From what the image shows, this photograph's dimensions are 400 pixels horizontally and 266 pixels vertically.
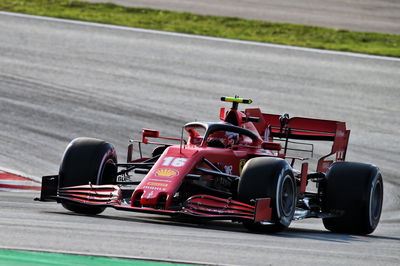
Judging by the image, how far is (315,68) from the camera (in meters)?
23.4

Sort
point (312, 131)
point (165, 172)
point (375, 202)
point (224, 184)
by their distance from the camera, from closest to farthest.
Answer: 1. point (165, 172)
2. point (224, 184)
3. point (375, 202)
4. point (312, 131)

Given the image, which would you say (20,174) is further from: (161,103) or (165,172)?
(161,103)

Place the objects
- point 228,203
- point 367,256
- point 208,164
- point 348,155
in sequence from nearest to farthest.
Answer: point 367,256 < point 228,203 < point 208,164 < point 348,155

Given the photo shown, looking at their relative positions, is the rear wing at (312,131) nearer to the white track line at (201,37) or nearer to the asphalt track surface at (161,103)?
the asphalt track surface at (161,103)

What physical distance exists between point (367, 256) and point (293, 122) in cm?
483

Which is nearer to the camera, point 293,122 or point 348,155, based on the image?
point 293,122

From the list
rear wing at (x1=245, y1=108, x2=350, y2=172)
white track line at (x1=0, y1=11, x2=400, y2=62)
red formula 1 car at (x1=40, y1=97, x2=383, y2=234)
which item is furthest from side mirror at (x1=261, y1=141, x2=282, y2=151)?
white track line at (x1=0, y1=11, x2=400, y2=62)

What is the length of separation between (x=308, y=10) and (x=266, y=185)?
20.6 m

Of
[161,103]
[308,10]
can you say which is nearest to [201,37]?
[308,10]

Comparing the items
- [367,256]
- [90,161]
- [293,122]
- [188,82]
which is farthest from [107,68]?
[367,256]

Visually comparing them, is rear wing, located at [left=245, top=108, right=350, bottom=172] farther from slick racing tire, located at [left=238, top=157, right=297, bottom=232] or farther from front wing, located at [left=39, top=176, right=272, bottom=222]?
front wing, located at [left=39, top=176, right=272, bottom=222]

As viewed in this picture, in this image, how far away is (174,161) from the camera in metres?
10.2

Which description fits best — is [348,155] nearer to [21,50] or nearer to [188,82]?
[188,82]

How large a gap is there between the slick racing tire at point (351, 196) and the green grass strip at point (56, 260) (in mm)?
4301
